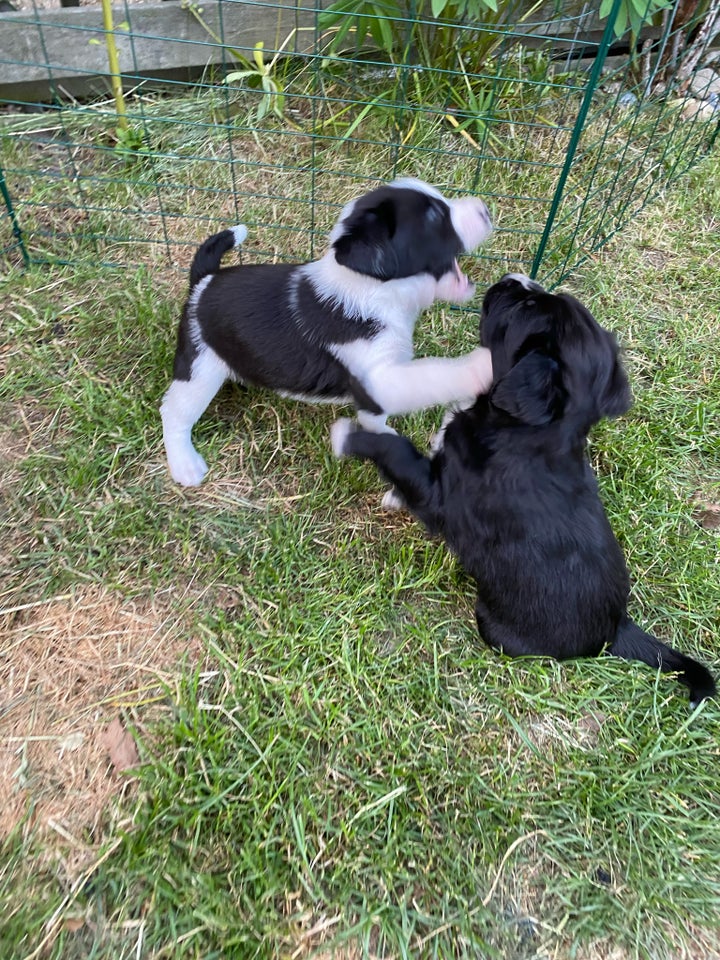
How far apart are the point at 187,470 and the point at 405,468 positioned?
0.86m

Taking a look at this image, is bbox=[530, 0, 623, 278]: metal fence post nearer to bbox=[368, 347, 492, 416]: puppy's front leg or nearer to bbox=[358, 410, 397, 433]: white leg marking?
bbox=[368, 347, 492, 416]: puppy's front leg

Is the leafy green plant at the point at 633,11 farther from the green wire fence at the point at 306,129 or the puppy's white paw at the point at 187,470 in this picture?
the puppy's white paw at the point at 187,470

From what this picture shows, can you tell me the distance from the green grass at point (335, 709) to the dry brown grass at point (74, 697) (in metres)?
0.04

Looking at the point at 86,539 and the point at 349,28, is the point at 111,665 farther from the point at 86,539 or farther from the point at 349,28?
the point at 349,28

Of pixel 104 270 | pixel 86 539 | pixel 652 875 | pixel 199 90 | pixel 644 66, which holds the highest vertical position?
pixel 644 66

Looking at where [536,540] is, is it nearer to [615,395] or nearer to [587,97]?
[615,395]

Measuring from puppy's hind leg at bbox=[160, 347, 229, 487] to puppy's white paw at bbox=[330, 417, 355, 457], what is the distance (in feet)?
1.55

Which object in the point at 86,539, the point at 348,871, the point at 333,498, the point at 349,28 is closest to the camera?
the point at 348,871

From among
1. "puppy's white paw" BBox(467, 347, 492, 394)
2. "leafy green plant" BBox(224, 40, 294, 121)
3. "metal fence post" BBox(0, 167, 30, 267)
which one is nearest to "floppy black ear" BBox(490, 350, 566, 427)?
"puppy's white paw" BBox(467, 347, 492, 394)

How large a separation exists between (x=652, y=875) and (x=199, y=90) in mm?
4258

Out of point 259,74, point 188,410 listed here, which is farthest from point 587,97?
point 259,74

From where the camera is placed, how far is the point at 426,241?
2.28m

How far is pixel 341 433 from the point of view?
2.46 metres

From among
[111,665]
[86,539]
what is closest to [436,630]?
[111,665]
